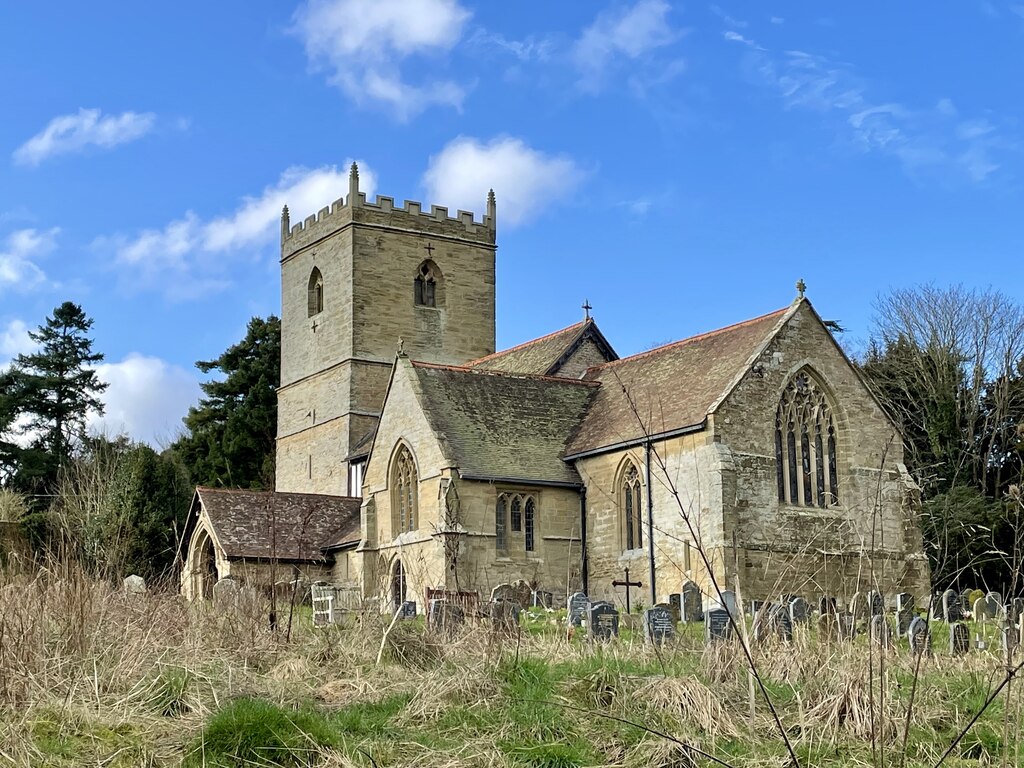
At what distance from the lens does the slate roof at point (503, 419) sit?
3266 cm

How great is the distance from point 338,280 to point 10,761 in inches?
1559

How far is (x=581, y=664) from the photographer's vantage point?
1267cm

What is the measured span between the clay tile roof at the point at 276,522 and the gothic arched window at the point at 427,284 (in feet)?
37.1

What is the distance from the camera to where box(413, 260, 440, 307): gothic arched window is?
49500mm

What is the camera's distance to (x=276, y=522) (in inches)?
1428

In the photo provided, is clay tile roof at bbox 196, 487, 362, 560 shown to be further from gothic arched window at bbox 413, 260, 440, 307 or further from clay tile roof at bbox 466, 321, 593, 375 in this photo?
gothic arched window at bbox 413, 260, 440, 307

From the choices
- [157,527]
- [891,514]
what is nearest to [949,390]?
[891,514]

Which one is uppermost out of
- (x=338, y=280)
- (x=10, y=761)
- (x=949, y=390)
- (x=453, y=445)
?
(x=338, y=280)

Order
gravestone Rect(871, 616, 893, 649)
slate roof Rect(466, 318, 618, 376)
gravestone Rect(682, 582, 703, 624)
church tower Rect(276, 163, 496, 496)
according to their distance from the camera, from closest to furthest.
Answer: gravestone Rect(871, 616, 893, 649), gravestone Rect(682, 582, 703, 624), slate roof Rect(466, 318, 618, 376), church tower Rect(276, 163, 496, 496)

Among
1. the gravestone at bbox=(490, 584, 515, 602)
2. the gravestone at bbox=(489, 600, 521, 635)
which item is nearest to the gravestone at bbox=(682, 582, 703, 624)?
the gravestone at bbox=(490, 584, 515, 602)

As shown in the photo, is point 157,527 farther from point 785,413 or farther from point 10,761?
point 10,761

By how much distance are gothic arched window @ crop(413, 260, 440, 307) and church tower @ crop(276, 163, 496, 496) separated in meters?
0.04

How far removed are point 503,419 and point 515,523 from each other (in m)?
2.93

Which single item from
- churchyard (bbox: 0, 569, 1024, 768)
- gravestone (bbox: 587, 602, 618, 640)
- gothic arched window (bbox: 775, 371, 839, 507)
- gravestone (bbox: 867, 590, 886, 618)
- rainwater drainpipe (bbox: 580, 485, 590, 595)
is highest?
gothic arched window (bbox: 775, 371, 839, 507)
